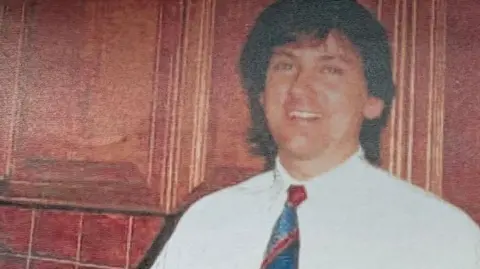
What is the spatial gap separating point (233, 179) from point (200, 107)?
0.63 ft

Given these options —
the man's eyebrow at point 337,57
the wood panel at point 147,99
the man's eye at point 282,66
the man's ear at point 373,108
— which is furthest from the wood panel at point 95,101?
the man's ear at point 373,108

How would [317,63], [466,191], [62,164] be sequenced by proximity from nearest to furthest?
1. [466,191]
2. [317,63]
3. [62,164]

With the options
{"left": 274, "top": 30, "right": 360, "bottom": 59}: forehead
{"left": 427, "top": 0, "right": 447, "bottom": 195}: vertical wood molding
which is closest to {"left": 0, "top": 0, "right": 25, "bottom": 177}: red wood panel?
{"left": 274, "top": 30, "right": 360, "bottom": 59}: forehead

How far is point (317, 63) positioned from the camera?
1616 millimetres

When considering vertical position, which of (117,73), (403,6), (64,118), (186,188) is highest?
(403,6)

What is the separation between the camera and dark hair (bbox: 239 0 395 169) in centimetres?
158

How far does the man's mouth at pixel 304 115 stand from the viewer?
Answer: 1.60 metres

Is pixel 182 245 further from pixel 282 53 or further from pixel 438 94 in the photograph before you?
pixel 438 94

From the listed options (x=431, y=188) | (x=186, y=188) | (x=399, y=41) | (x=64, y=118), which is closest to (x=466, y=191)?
(x=431, y=188)

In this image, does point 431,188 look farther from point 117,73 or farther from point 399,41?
point 117,73

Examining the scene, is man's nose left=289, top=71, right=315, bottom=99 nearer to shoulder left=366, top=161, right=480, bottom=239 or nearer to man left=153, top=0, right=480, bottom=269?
man left=153, top=0, right=480, bottom=269

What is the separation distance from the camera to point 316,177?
1.59 metres

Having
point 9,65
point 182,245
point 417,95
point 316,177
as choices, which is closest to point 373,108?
point 417,95

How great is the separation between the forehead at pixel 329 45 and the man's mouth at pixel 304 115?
0.14 m
